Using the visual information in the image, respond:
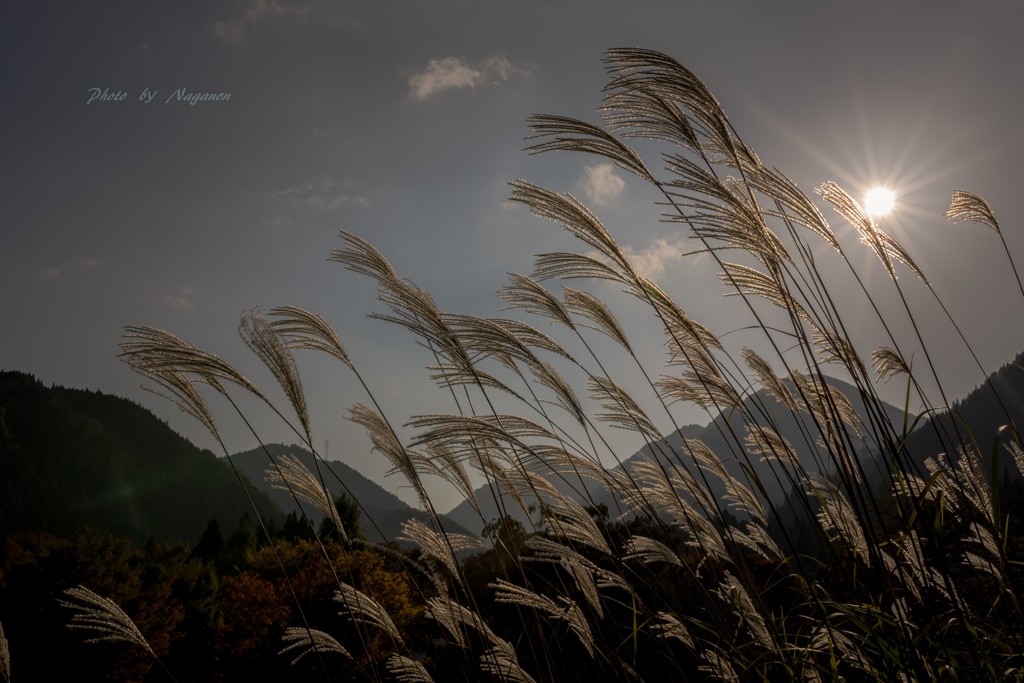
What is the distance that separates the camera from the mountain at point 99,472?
260ft

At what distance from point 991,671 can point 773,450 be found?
950mm

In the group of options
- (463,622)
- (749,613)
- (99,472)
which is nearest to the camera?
(749,613)

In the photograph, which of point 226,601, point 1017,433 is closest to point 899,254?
point 1017,433

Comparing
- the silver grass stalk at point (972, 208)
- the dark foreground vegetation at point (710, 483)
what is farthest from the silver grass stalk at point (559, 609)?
the silver grass stalk at point (972, 208)

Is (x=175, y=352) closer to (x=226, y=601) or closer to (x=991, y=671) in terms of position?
(x=991, y=671)

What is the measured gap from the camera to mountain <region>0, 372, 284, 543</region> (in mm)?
79188

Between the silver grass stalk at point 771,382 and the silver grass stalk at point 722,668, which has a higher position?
the silver grass stalk at point 771,382

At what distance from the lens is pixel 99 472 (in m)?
91.2

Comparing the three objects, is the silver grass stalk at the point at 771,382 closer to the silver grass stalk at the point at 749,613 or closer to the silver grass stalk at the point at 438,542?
the silver grass stalk at the point at 749,613

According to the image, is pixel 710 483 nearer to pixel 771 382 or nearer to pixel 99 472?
pixel 771 382

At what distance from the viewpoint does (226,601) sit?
55.9 ft

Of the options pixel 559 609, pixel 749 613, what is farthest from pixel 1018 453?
pixel 559 609

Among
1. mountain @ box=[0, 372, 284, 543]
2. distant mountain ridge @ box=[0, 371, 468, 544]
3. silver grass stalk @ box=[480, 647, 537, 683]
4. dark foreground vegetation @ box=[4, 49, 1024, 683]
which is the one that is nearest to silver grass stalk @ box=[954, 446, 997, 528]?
dark foreground vegetation @ box=[4, 49, 1024, 683]

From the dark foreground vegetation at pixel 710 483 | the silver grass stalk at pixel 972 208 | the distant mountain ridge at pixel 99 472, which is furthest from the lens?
the distant mountain ridge at pixel 99 472
